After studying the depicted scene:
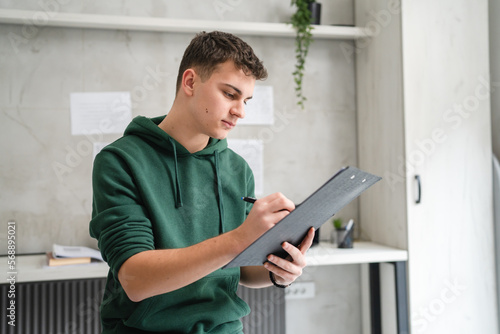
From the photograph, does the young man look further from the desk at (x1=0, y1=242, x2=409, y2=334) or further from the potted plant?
the potted plant

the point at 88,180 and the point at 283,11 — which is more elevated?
the point at 283,11

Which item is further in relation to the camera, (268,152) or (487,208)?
(268,152)

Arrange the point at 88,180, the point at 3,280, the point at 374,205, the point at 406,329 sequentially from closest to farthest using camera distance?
the point at 3,280
the point at 406,329
the point at 88,180
the point at 374,205

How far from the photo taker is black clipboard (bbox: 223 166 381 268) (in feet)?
2.82

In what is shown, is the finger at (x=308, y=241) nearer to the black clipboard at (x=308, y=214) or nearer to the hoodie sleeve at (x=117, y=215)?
the black clipboard at (x=308, y=214)

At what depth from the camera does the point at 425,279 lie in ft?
6.75

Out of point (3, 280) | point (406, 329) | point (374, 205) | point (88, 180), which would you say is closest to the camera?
point (3, 280)

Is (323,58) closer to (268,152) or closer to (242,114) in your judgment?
(268,152)

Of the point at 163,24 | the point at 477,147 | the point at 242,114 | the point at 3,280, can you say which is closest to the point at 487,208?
the point at 477,147

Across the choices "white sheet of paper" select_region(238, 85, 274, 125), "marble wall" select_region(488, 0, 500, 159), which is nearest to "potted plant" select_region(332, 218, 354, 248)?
"white sheet of paper" select_region(238, 85, 274, 125)

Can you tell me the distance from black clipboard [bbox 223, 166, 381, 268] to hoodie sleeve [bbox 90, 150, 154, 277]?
203mm

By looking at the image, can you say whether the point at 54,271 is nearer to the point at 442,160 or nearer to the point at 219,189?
the point at 219,189

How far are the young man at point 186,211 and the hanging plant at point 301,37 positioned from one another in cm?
122

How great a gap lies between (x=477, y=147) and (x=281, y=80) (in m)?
0.98
